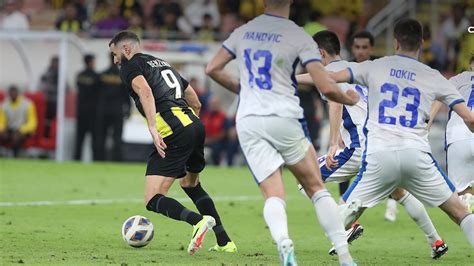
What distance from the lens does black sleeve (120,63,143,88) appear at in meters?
10.6

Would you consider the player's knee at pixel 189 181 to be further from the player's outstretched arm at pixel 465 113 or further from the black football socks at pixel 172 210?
the player's outstretched arm at pixel 465 113

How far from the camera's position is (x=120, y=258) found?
9.99m

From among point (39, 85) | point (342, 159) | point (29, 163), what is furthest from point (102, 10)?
point (342, 159)

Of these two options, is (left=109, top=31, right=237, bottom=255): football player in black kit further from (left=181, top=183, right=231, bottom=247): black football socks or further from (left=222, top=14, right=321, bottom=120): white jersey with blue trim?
(left=222, top=14, right=321, bottom=120): white jersey with blue trim

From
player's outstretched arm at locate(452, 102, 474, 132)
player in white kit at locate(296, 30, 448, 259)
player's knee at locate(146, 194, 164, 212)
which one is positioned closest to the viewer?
player's outstretched arm at locate(452, 102, 474, 132)

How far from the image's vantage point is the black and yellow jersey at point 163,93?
10.7m

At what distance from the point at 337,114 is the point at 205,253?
194cm

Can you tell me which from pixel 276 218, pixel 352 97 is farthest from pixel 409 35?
pixel 276 218

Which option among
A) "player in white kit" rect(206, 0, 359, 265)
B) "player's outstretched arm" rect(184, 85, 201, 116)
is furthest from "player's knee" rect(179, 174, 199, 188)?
"player in white kit" rect(206, 0, 359, 265)

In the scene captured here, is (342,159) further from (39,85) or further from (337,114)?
(39,85)

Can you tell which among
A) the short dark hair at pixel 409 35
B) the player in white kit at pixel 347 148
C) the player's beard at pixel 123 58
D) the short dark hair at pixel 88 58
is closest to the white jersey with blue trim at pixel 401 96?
the short dark hair at pixel 409 35

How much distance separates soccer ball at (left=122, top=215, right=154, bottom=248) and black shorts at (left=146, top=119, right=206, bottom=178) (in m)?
0.55

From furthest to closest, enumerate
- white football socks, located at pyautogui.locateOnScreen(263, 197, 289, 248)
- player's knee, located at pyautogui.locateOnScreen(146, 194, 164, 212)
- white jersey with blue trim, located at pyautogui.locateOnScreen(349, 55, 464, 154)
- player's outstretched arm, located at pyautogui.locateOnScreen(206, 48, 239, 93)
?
player's knee, located at pyautogui.locateOnScreen(146, 194, 164, 212) < white jersey with blue trim, located at pyautogui.locateOnScreen(349, 55, 464, 154) < player's outstretched arm, located at pyautogui.locateOnScreen(206, 48, 239, 93) < white football socks, located at pyautogui.locateOnScreen(263, 197, 289, 248)

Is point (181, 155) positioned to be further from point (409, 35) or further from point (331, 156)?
point (409, 35)
